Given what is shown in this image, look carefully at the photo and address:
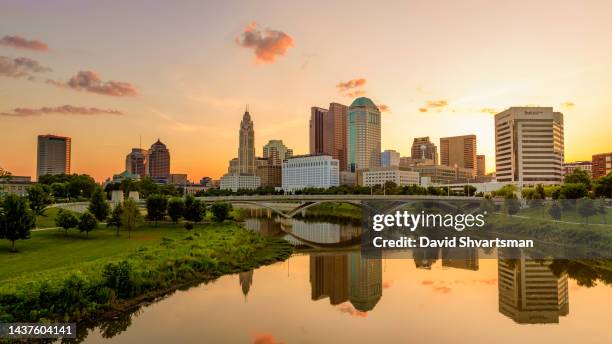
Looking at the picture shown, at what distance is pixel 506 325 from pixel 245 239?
1280 inches

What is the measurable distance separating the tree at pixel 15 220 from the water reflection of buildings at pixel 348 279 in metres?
24.5

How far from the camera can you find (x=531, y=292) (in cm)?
3438

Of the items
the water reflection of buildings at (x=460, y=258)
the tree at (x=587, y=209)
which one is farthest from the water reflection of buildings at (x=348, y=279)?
the tree at (x=587, y=209)

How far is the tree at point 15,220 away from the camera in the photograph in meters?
34.9

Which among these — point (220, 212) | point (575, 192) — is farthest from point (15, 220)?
point (575, 192)

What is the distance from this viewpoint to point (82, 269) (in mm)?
28172

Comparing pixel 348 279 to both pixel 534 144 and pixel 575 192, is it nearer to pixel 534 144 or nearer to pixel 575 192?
pixel 575 192

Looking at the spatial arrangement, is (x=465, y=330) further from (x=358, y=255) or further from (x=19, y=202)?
(x=19, y=202)

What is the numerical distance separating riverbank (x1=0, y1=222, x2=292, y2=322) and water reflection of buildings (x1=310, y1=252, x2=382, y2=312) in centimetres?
555

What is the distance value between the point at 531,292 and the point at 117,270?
31060 millimetres

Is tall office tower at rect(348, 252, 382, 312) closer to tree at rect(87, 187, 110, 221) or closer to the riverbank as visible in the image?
the riverbank

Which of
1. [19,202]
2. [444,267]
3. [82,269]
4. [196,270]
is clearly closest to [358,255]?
[444,267]

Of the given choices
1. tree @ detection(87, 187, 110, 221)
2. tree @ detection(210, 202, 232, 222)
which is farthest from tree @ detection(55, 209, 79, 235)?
tree @ detection(210, 202, 232, 222)

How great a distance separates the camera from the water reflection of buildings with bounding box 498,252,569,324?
2882 cm
